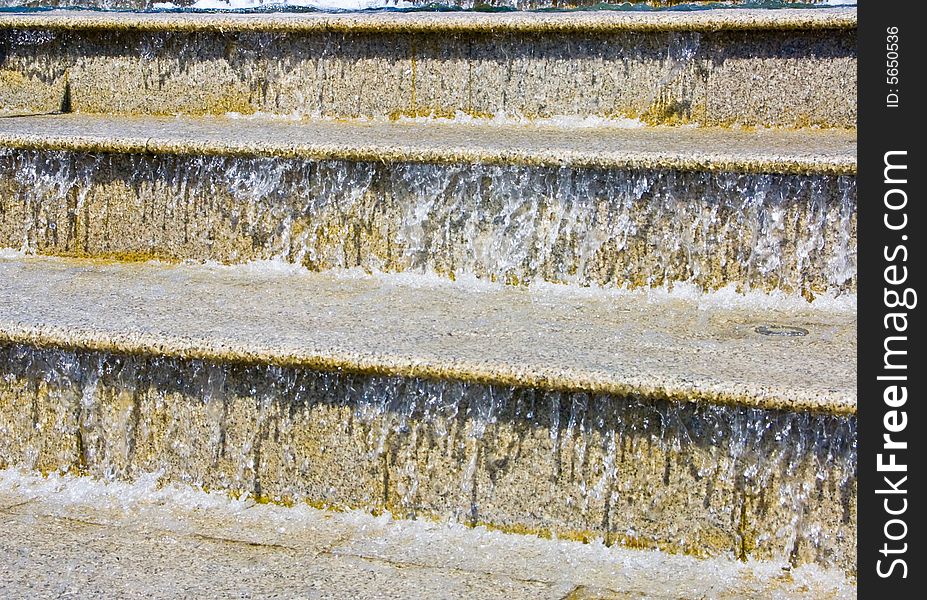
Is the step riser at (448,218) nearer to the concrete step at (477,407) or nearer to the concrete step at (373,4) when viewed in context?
the concrete step at (477,407)

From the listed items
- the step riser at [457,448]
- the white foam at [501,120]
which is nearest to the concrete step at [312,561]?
the step riser at [457,448]

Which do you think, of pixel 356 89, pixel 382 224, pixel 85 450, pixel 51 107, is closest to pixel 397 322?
pixel 382 224

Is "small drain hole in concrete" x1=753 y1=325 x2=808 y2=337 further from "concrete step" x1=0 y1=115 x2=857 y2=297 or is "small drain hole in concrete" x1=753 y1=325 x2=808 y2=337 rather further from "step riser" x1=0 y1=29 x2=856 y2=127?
"step riser" x1=0 y1=29 x2=856 y2=127

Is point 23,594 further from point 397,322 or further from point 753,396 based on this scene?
point 753,396

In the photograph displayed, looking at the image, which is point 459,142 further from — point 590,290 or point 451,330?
point 451,330

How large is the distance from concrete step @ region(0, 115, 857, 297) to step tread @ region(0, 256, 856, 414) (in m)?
0.08

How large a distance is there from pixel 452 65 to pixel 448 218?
0.85 m

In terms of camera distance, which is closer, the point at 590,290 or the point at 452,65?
the point at 590,290

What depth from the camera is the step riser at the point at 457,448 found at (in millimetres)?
2371

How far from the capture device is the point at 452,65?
12.8 feet

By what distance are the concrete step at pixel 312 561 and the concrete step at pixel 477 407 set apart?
0.21 ft

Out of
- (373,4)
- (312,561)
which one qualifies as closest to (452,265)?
(312,561)

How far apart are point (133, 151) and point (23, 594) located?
5.01ft

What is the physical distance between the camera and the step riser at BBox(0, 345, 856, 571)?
237cm
